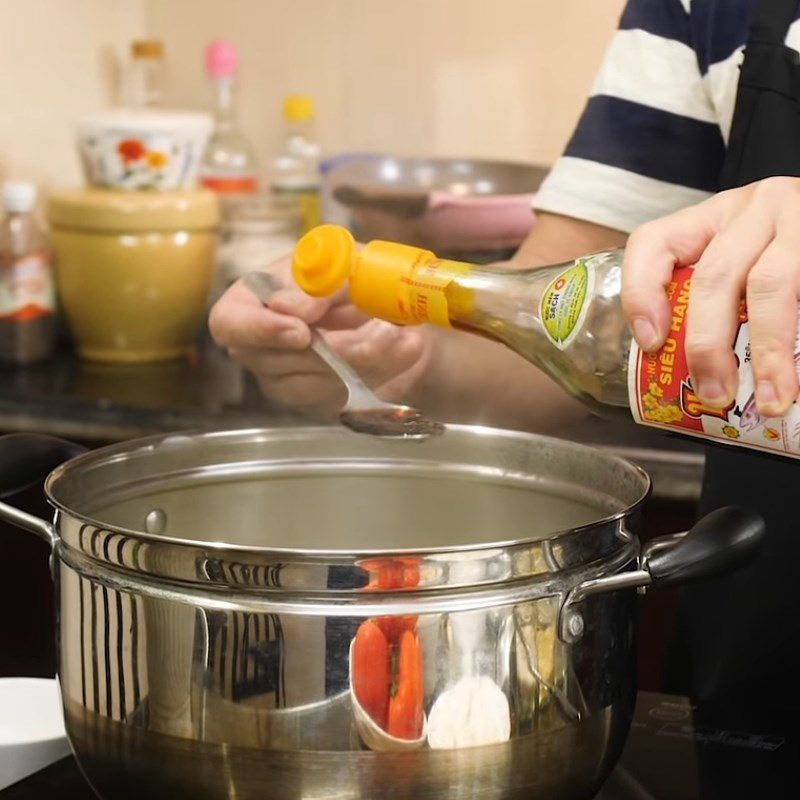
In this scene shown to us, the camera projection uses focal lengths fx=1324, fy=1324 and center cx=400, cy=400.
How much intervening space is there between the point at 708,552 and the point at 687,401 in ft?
0.27

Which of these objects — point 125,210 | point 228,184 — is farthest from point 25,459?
point 228,184

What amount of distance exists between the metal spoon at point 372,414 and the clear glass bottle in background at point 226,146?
1.18 m

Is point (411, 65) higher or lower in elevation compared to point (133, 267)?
higher

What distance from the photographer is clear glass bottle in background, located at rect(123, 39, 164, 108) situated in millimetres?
2016

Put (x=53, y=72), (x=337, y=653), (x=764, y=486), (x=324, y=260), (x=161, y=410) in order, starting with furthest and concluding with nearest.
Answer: (x=53, y=72), (x=161, y=410), (x=764, y=486), (x=324, y=260), (x=337, y=653)

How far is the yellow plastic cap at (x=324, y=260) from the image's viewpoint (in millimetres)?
704

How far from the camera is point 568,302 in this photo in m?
0.68

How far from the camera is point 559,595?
52 centimetres

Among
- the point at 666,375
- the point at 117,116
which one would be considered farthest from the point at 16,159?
the point at 666,375

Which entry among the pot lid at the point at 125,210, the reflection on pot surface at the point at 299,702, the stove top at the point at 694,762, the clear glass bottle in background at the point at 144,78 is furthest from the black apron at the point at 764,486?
the clear glass bottle in background at the point at 144,78

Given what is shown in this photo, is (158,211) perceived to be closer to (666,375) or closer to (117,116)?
(117,116)

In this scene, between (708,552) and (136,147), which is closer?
(708,552)

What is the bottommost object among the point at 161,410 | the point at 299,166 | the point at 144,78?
the point at 161,410

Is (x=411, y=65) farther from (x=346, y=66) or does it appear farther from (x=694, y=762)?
(x=694, y=762)
